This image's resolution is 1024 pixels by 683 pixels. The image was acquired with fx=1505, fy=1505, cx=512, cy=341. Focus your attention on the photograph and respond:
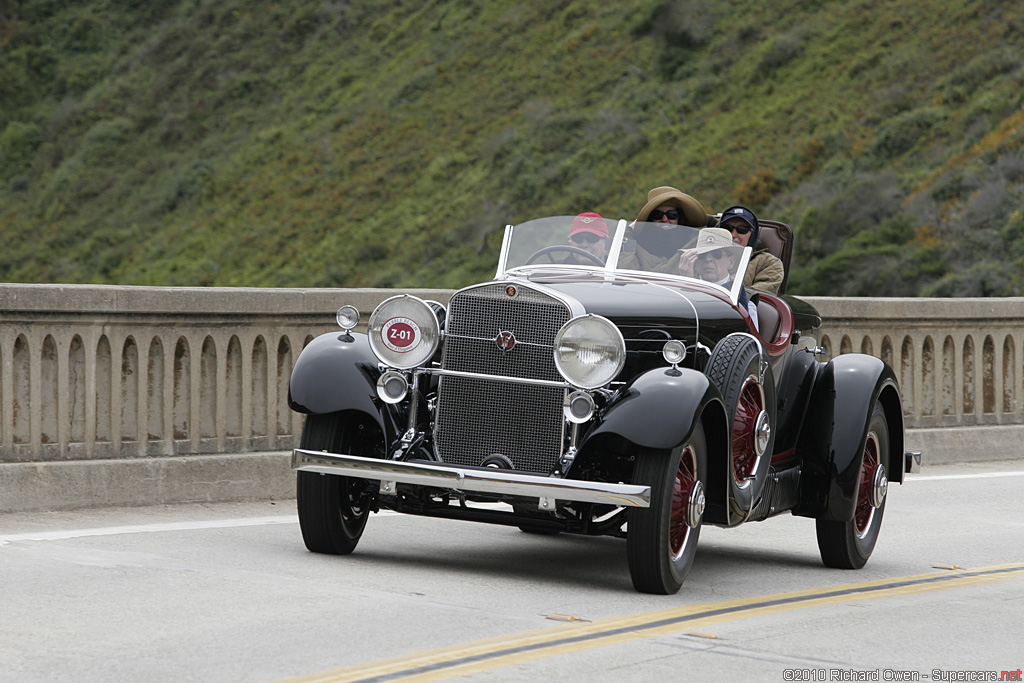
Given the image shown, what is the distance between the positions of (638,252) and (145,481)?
3574 mm

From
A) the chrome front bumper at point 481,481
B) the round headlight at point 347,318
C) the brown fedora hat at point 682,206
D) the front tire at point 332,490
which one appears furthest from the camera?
the brown fedora hat at point 682,206

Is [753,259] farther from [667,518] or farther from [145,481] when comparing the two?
[145,481]

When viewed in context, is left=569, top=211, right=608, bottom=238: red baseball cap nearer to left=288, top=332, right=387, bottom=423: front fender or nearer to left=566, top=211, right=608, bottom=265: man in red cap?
left=566, top=211, right=608, bottom=265: man in red cap

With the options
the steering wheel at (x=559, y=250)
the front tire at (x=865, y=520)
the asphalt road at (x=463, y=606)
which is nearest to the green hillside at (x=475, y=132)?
the front tire at (x=865, y=520)

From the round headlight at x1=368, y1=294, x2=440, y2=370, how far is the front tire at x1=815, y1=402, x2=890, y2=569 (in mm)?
2517

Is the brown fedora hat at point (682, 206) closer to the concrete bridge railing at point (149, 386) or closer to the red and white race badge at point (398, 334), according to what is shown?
the red and white race badge at point (398, 334)

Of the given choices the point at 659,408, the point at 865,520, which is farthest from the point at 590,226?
the point at 865,520

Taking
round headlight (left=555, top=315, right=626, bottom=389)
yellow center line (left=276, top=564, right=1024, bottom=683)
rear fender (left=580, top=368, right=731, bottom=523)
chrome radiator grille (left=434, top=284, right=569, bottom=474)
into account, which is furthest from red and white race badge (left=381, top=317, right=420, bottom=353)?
yellow center line (left=276, top=564, right=1024, bottom=683)

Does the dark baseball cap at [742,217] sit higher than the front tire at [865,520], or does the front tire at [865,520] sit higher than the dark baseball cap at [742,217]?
the dark baseball cap at [742,217]

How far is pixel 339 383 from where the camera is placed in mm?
7742

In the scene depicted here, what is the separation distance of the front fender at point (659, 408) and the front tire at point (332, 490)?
4.62 ft

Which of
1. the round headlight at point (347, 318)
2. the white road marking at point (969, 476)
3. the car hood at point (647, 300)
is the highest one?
the car hood at point (647, 300)

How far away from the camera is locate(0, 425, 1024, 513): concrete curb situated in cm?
906

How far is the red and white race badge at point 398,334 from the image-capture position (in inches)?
300
